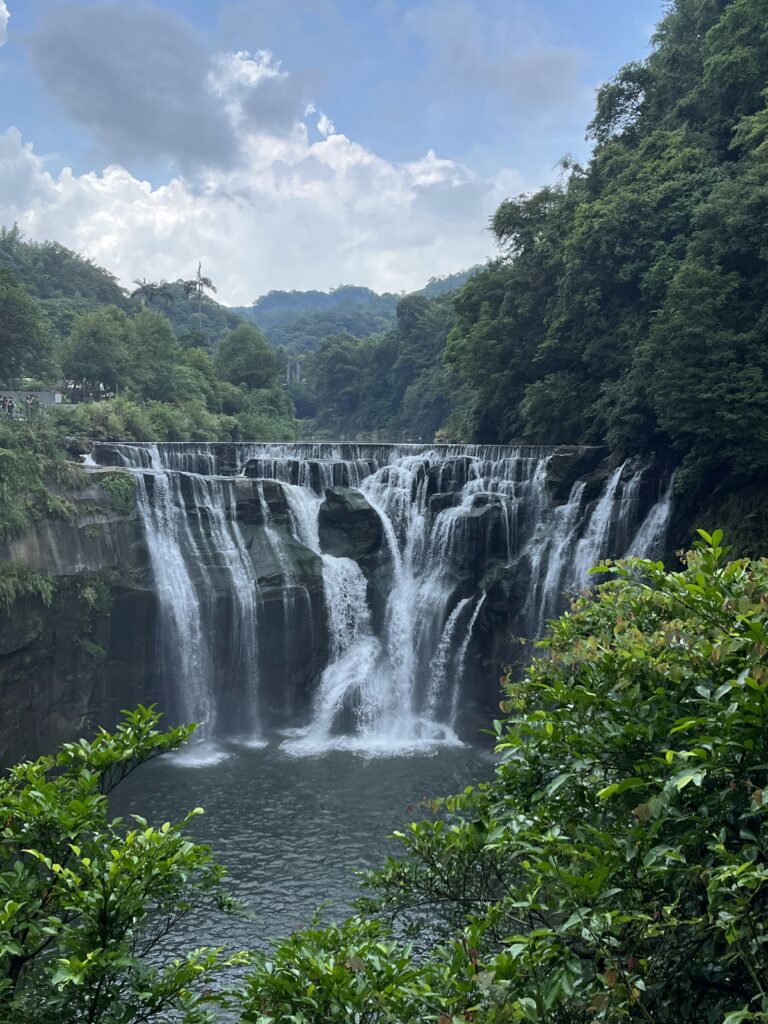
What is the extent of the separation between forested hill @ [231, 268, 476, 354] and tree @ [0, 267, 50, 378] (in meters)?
41.2

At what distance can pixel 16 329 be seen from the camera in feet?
103

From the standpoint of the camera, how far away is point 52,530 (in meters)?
19.1

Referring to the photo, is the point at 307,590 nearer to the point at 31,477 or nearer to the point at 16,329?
the point at 31,477

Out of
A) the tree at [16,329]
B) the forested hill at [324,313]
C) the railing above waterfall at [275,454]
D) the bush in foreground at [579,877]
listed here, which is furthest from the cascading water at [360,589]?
the forested hill at [324,313]

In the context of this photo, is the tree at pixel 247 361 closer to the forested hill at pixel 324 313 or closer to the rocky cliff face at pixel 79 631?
the forested hill at pixel 324 313

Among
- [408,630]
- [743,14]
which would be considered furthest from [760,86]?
[408,630]

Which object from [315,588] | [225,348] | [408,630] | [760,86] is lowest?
[408,630]

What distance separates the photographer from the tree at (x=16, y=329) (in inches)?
1210

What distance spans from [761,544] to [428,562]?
955 cm

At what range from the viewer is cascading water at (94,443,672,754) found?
20.8 metres

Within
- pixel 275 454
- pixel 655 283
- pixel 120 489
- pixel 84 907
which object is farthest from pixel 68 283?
pixel 84 907

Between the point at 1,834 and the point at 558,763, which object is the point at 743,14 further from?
the point at 1,834

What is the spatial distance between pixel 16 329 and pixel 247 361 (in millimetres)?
20448

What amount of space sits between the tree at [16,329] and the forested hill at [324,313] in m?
41.2
